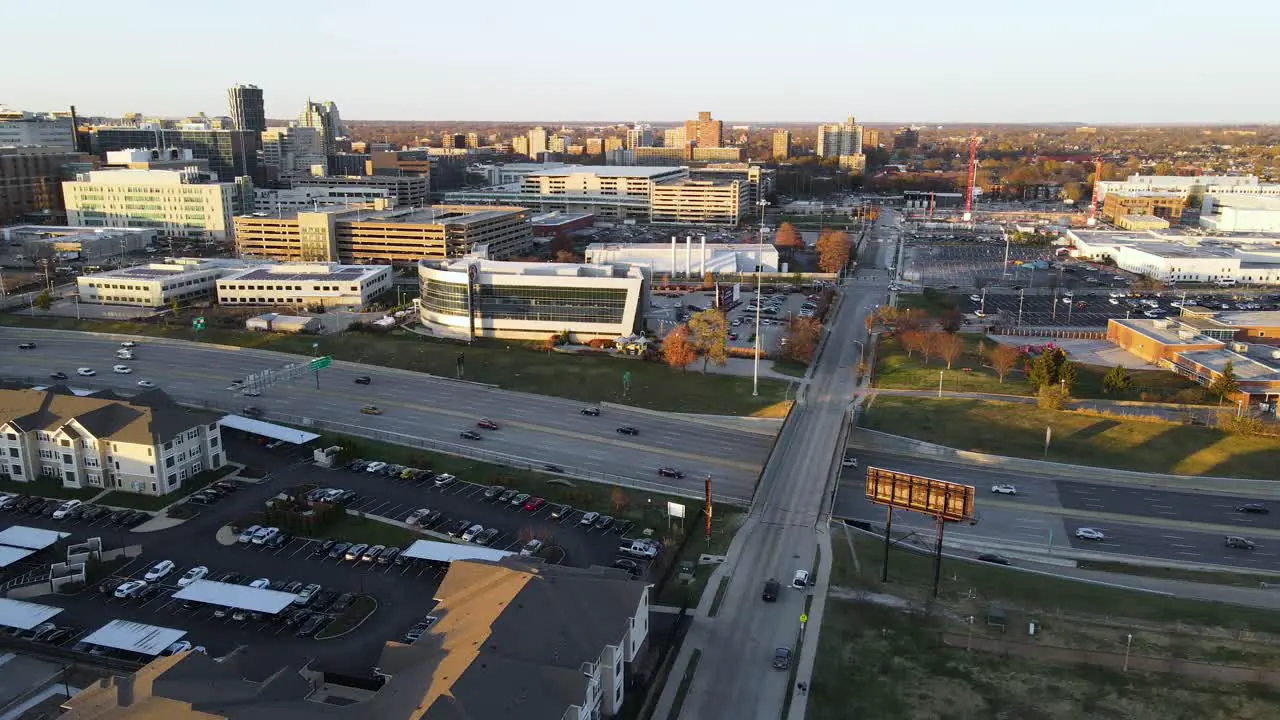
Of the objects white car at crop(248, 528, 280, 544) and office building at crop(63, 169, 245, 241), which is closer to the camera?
white car at crop(248, 528, 280, 544)

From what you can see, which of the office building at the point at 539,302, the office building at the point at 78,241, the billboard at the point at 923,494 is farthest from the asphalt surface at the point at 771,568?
the office building at the point at 78,241

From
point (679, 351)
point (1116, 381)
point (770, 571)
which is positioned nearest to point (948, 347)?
point (1116, 381)

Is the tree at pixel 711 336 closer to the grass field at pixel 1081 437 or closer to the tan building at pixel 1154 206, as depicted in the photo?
the grass field at pixel 1081 437

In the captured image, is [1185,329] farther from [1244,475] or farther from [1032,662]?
[1032,662]

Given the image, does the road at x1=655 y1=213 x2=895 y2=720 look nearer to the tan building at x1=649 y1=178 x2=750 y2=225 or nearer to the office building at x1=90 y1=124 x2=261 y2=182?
the tan building at x1=649 y1=178 x2=750 y2=225

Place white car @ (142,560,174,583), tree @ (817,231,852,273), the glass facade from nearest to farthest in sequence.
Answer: white car @ (142,560,174,583) < the glass facade < tree @ (817,231,852,273)

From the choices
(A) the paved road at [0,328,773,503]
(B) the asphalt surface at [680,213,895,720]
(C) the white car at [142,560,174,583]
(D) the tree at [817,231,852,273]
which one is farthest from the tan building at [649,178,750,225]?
(C) the white car at [142,560,174,583]

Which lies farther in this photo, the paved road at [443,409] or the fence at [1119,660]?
the paved road at [443,409]
